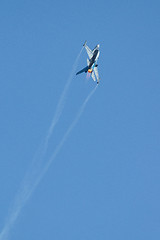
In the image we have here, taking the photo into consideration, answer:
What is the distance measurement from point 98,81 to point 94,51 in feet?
31.4

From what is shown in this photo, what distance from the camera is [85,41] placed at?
152 meters

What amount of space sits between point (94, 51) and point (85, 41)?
264 inches

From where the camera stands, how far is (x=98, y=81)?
15962 cm

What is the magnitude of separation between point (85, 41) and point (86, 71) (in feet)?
31.2

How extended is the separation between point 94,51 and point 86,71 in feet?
23.6

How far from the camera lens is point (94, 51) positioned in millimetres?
157625

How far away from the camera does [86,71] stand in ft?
511

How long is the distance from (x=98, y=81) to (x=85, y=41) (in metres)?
14.5
